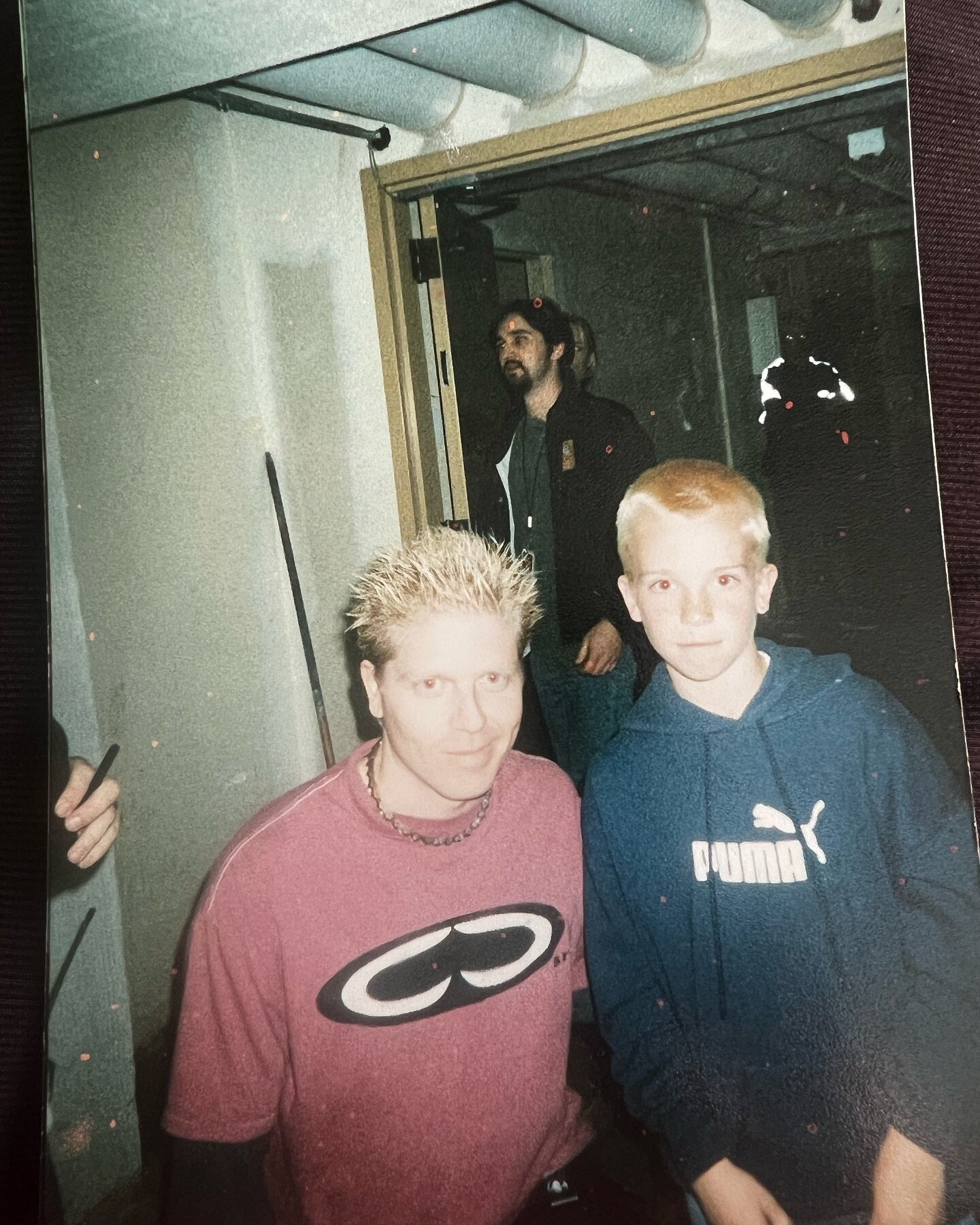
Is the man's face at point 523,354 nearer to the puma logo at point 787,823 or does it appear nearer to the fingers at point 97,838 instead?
the puma logo at point 787,823

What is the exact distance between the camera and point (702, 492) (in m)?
0.59

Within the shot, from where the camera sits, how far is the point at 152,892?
2.20 ft

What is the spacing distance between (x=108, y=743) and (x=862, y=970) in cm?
54

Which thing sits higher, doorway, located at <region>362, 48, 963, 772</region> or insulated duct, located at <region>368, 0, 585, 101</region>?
insulated duct, located at <region>368, 0, 585, 101</region>

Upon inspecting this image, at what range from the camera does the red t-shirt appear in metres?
0.61

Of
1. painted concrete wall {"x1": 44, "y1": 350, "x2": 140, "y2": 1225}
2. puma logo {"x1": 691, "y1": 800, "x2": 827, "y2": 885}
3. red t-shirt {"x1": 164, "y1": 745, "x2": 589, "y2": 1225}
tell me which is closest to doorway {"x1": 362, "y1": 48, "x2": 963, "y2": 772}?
puma logo {"x1": 691, "y1": 800, "x2": 827, "y2": 885}

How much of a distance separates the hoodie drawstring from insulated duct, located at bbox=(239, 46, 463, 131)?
465mm

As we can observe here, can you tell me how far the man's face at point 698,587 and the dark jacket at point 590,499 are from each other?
1 cm

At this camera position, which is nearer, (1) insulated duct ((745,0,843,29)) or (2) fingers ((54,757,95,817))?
(1) insulated duct ((745,0,843,29))

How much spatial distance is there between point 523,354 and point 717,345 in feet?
0.41

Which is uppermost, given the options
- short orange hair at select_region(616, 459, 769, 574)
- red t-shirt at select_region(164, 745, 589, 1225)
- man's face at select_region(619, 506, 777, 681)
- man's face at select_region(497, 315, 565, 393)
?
man's face at select_region(497, 315, 565, 393)

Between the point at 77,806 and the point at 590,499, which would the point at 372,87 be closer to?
the point at 590,499

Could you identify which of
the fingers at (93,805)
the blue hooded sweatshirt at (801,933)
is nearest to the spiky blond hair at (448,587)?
the blue hooded sweatshirt at (801,933)

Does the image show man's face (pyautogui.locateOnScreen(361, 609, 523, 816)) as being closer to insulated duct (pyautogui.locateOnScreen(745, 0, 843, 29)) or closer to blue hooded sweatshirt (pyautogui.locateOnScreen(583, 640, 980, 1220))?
blue hooded sweatshirt (pyautogui.locateOnScreen(583, 640, 980, 1220))
